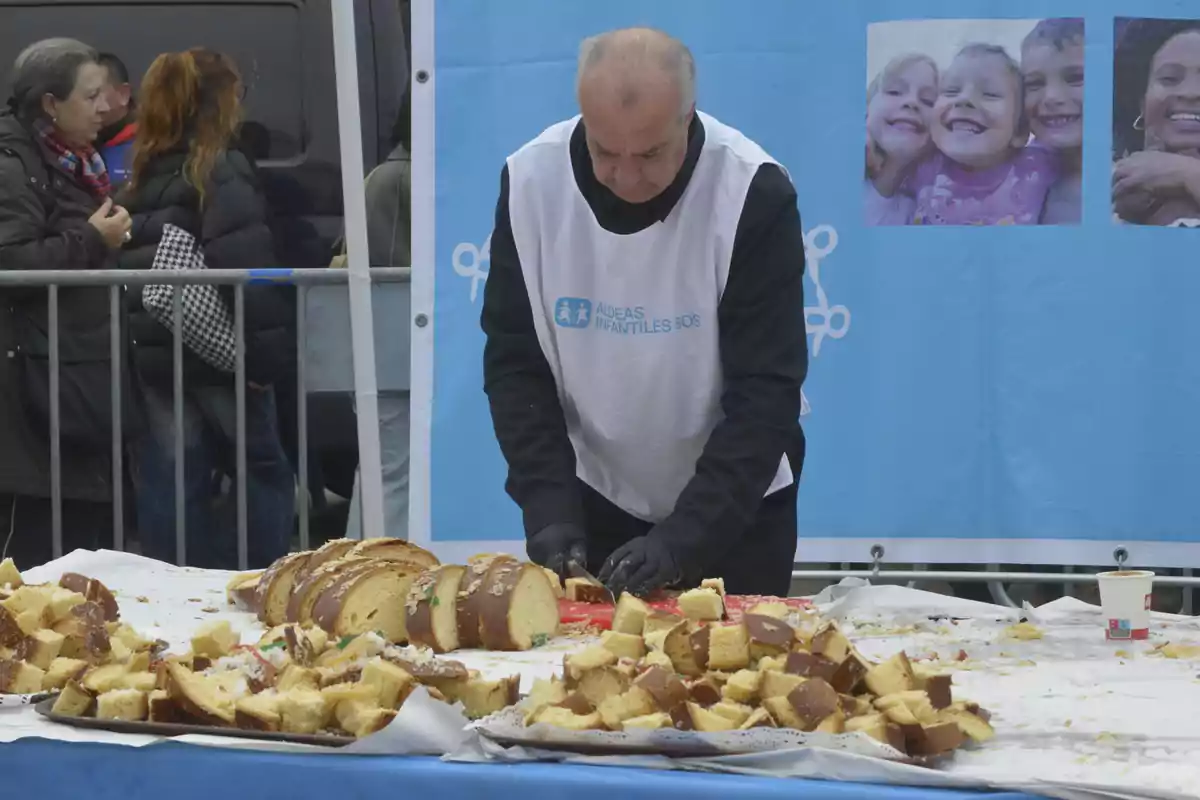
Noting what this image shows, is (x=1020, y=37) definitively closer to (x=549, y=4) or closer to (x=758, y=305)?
(x=549, y=4)

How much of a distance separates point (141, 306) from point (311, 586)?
2457 millimetres

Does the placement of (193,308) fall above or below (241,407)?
above

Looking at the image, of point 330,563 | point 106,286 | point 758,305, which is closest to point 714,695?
point 330,563

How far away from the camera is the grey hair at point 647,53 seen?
290 cm

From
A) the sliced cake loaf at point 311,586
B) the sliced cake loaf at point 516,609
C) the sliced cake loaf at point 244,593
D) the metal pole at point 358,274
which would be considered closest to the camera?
the sliced cake loaf at point 516,609

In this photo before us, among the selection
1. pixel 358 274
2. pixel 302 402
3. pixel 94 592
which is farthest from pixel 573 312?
pixel 302 402

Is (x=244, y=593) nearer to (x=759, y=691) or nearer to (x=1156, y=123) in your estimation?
(x=759, y=691)

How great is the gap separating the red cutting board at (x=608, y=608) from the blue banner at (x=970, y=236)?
146cm

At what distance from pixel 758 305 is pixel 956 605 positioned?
2.01ft

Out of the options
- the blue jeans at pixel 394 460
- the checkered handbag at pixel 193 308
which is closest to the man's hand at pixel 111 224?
the checkered handbag at pixel 193 308

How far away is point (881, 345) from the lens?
14.3ft

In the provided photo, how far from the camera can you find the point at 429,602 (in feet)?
8.61

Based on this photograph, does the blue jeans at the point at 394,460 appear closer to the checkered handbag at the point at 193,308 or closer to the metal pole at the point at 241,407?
the metal pole at the point at 241,407

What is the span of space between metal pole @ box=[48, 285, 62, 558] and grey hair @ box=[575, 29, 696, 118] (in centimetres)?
242
